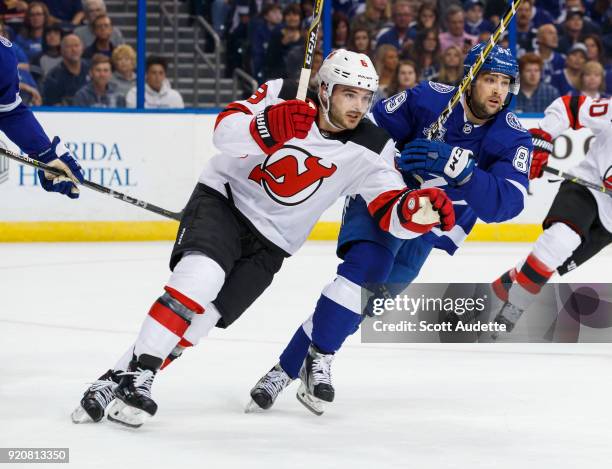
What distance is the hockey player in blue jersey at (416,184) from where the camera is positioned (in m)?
3.55

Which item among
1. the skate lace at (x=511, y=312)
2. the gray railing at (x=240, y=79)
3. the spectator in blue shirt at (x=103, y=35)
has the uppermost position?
the skate lace at (x=511, y=312)

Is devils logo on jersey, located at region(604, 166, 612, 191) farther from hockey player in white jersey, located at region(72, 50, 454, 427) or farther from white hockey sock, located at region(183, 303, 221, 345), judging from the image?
white hockey sock, located at region(183, 303, 221, 345)

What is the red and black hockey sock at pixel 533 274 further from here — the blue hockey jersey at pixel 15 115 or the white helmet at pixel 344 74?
the blue hockey jersey at pixel 15 115

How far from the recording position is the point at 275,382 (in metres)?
3.66

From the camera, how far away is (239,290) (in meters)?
3.54

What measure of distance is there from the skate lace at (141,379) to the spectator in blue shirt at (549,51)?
653 cm

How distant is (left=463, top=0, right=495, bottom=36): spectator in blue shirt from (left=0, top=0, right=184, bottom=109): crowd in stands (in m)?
A: 2.46

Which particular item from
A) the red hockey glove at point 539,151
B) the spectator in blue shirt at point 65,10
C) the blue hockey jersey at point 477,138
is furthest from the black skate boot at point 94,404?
the spectator in blue shirt at point 65,10

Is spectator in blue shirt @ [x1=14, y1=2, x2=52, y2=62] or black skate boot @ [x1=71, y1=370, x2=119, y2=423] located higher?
black skate boot @ [x1=71, y1=370, x2=119, y2=423]

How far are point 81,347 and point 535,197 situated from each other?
16.3 feet

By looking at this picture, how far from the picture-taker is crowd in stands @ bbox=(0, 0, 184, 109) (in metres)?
8.27

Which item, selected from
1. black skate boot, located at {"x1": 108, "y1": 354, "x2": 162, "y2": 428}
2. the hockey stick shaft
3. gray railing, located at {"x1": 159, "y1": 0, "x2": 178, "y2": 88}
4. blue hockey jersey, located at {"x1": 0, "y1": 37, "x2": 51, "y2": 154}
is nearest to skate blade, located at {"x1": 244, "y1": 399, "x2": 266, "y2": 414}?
black skate boot, located at {"x1": 108, "y1": 354, "x2": 162, "y2": 428}

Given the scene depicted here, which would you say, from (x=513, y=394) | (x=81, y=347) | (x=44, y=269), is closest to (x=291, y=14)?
(x=44, y=269)

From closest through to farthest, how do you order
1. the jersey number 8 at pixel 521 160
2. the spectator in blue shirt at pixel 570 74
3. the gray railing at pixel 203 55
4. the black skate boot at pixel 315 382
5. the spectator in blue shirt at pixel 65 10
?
the black skate boot at pixel 315 382, the jersey number 8 at pixel 521 160, the spectator in blue shirt at pixel 65 10, the gray railing at pixel 203 55, the spectator in blue shirt at pixel 570 74
